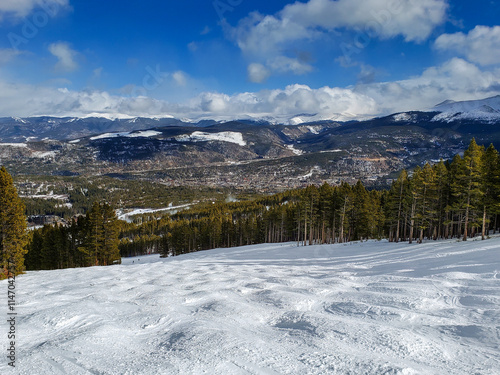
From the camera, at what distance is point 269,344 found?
18.0 feet

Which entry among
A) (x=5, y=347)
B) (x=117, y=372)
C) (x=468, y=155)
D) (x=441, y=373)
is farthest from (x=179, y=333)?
(x=468, y=155)

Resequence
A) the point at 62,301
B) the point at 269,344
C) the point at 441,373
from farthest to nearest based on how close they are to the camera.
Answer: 1. the point at 62,301
2. the point at 269,344
3. the point at 441,373

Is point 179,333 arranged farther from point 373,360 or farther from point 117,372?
point 373,360

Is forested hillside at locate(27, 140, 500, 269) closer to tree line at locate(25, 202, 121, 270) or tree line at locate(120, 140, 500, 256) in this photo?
tree line at locate(120, 140, 500, 256)

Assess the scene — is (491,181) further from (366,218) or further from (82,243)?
(82,243)

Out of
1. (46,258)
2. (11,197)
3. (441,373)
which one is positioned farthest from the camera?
(46,258)

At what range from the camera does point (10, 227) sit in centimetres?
2588

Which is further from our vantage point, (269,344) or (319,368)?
(269,344)

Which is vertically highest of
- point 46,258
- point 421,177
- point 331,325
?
point 421,177

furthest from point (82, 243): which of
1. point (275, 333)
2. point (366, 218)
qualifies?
point (366, 218)

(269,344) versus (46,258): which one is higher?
(269,344)

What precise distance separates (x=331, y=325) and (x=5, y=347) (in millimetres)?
7005

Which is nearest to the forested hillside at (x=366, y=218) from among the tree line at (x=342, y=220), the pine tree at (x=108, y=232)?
the tree line at (x=342, y=220)

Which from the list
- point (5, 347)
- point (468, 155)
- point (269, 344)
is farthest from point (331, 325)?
point (468, 155)
